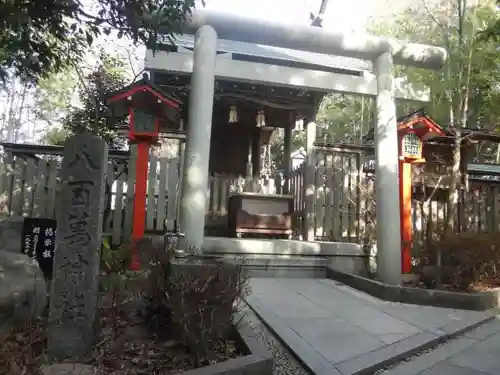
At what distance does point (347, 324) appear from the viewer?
180 inches

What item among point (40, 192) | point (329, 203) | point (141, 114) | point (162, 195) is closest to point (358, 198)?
point (329, 203)

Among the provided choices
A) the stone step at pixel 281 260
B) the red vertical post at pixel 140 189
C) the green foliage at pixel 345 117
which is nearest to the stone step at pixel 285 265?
the stone step at pixel 281 260

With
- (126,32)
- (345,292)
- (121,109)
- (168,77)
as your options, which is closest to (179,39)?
(168,77)

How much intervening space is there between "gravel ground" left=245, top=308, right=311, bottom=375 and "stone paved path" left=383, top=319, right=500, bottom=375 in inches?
29.5

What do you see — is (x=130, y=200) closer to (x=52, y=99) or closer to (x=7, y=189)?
(x=7, y=189)

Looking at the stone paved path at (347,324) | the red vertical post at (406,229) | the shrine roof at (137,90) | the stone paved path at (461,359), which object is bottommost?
the stone paved path at (461,359)

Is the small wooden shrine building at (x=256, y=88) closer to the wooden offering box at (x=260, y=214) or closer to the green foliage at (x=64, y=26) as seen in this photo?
the wooden offering box at (x=260, y=214)

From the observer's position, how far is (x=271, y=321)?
14.6ft

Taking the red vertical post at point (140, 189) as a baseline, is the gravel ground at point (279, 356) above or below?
below

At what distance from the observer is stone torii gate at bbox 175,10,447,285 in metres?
6.73

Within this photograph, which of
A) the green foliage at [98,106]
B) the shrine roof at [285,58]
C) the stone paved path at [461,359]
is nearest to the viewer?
the stone paved path at [461,359]

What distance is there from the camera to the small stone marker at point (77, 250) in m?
3.10

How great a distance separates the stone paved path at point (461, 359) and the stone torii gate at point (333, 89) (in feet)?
8.20

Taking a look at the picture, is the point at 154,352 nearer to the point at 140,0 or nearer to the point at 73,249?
the point at 73,249
